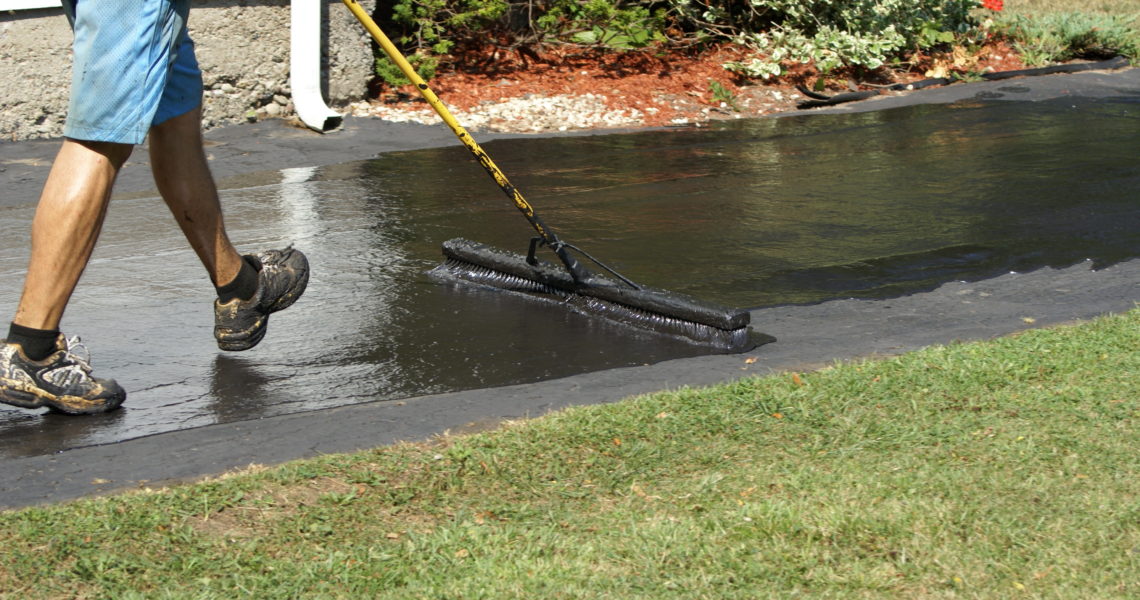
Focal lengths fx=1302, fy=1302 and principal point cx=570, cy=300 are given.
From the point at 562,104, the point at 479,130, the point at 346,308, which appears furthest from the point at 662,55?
the point at 346,308

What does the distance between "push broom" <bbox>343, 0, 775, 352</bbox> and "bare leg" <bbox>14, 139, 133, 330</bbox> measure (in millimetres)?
1476

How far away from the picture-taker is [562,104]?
1166 centimetres

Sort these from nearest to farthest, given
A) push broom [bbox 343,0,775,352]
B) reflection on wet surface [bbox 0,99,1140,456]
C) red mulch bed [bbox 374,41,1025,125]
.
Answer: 1. reflection on wet surface [bbox 0,99,1140,456]
2. push broom [bbox 343,0,775,352]
3. red mulch bed [bbox 374,41,1025,125]

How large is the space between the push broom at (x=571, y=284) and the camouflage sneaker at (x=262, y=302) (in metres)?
0.90

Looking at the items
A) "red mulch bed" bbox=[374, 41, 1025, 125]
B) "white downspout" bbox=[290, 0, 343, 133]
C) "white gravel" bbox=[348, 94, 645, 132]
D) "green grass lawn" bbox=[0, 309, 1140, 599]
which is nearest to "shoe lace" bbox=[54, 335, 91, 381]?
"green grass lawn" bbox=[0, 309, 1140, 599]

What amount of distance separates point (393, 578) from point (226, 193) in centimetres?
571

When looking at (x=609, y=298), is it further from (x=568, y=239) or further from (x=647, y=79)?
(x=647, y=79)

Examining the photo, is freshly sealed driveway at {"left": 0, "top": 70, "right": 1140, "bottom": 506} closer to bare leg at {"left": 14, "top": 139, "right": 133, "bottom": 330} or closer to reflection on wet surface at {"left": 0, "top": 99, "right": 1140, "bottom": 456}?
reflection on wet surface at {"left": 0, "top": 99, "right": 1140, "bottom": 456}

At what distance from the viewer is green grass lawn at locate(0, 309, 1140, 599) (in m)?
2.79

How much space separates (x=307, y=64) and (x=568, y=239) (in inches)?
190

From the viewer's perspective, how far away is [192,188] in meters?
4.59

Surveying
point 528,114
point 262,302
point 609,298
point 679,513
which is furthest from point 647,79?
point 679,513

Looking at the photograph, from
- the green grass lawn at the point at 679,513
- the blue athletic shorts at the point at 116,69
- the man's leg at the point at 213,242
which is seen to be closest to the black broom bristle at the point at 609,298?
the green grass lawn at the point at 679,513

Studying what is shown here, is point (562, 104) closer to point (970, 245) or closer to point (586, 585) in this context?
point (970, 245)
